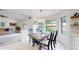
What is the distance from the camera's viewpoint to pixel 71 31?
1.95 metres

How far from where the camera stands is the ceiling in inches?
76.2

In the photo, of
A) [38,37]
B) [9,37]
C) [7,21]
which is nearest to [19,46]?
[9,37]

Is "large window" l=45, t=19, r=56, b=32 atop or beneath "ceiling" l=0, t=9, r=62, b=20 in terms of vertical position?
beneath

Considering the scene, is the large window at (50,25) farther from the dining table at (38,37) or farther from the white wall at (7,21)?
the white wall at (7,21)

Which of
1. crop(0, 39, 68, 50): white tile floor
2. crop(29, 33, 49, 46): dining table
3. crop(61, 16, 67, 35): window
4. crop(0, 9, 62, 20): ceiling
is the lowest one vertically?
crop(0, 39, 68, 50): white tile floor

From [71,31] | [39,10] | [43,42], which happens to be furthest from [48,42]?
[39,10]

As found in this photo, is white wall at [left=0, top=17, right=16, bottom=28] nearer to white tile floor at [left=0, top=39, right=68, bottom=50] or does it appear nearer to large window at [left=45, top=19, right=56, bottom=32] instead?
white tile floor at [left=0, top=39, right=68, bottom=50]

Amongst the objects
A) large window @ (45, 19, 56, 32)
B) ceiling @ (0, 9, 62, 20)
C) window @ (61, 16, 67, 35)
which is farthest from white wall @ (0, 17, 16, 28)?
window @ (61, 16, 67, 35)

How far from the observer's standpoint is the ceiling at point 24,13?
6.35 ft

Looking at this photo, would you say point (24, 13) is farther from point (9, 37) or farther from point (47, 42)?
point (47, 42)

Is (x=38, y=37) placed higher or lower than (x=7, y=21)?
lower

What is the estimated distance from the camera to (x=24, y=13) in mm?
1967
